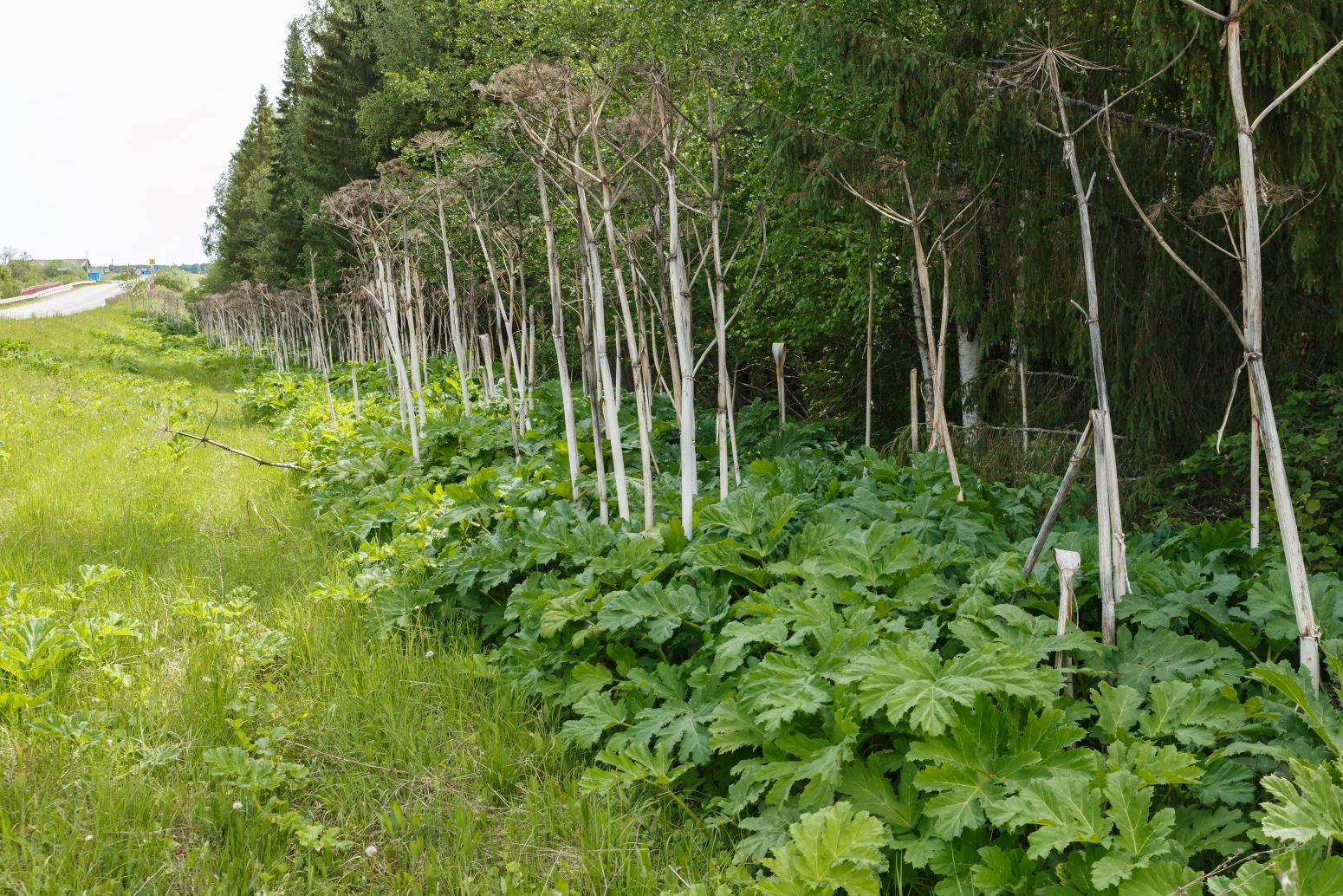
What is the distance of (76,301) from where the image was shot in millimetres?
62719

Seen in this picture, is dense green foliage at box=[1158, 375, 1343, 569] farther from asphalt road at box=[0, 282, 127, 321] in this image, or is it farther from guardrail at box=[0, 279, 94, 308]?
guardrail at box=[0, 279, 94, 308]

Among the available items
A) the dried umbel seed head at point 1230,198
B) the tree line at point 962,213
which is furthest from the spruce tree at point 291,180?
the dried umbel seed head at point 1230,198

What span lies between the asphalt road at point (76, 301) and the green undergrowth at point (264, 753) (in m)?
52.3

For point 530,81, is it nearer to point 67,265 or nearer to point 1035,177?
point 1035,177

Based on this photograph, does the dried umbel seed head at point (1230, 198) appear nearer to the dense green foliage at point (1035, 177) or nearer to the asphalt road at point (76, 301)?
the dense green foliage at point (1035, 177)

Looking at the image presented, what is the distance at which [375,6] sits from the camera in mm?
21594

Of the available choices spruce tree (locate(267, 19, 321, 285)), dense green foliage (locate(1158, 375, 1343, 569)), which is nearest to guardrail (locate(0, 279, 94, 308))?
spruce tree (locate(267, 19, 321, 285))

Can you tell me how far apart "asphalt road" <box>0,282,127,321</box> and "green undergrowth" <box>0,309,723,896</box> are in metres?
52.3

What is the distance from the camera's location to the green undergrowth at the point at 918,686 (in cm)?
181

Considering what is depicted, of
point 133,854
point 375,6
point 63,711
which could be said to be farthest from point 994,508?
point 375,6

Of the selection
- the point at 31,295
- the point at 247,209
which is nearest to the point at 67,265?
the point at 31,295

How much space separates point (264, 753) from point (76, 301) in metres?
74.6

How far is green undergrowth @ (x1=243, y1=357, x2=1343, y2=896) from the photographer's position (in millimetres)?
1807

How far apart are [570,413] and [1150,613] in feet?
9.49
